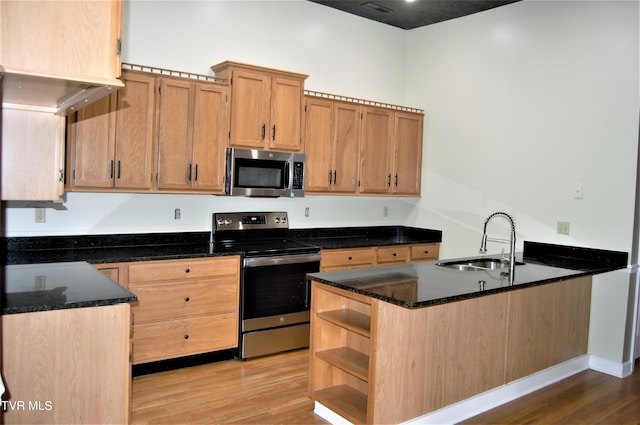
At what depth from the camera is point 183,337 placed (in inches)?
142

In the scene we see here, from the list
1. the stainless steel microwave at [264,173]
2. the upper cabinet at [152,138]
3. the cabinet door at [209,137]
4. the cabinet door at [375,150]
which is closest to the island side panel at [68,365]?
the upper cabinet at [152,138]

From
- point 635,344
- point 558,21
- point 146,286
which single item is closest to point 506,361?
point 635,344

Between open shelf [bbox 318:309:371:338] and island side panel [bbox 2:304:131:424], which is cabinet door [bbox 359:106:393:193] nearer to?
open shelf [bbox 318:309:371:338]

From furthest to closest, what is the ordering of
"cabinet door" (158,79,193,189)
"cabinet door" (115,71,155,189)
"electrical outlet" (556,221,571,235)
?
"electrical outlet" (556,221,571,235)
"cabinet door" (158,79,193,189)
"cabinet door" (115,71,155,189)

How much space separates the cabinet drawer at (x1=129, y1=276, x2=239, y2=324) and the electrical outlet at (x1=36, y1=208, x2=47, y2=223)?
82 cm

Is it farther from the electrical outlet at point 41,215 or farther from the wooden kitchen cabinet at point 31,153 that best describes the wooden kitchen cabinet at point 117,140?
the wooden kitchen cabinet at point 31,153

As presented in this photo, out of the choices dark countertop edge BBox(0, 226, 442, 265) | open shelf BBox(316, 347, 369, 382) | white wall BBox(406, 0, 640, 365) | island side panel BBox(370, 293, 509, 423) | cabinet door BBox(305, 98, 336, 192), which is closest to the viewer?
island side panel BBox(370, 293, 509, 423)

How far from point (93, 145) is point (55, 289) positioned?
1.53 m

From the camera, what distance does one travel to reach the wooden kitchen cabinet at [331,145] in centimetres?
450

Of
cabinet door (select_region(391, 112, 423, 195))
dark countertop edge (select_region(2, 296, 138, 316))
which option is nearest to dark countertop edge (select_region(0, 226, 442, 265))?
cabinet door (select_region(391, 112, 423, 195))

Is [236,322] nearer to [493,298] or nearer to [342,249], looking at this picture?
[342,249]

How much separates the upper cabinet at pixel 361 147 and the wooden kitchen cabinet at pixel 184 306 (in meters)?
1.25

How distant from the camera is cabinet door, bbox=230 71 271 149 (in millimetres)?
3971

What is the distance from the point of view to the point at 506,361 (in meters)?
3.13
